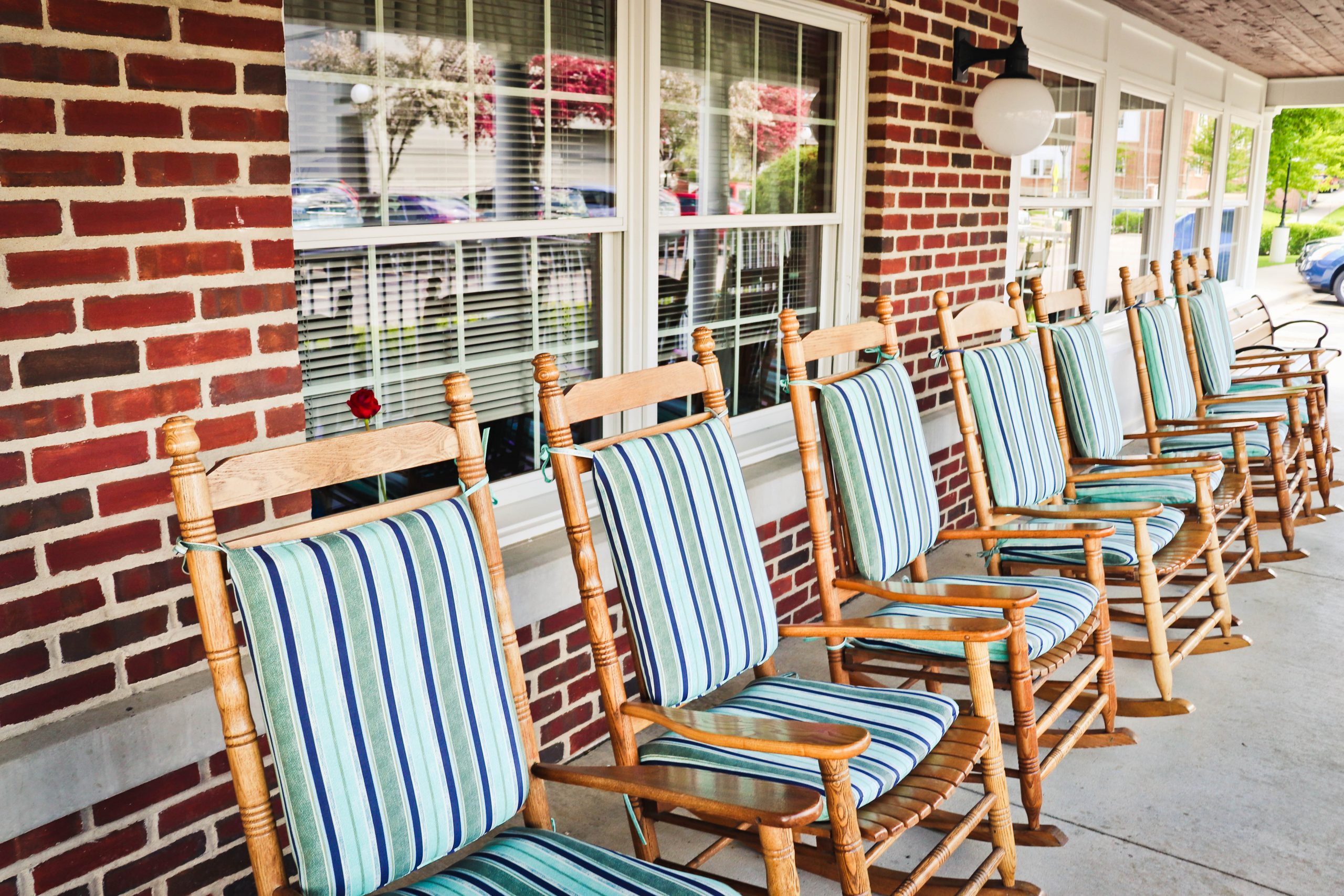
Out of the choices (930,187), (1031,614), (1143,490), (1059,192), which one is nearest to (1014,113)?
(930,187)

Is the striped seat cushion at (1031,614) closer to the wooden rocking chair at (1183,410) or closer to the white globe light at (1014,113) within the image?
the wooden rocking chair at (1183,410)

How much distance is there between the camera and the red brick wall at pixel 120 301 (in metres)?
1.62

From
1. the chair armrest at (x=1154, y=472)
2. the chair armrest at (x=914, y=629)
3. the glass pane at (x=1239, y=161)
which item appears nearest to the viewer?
the chair armrest at (x=914, y=629)

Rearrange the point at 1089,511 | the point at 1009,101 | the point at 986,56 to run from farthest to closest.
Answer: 1. the point at 986,56
2. the point at 1009,101
3. the point at 1089,511

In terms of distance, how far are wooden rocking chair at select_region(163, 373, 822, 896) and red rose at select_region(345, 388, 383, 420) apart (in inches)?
20.9

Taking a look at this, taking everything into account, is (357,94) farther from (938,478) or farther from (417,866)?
(938,478)

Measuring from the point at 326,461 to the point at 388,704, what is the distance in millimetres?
354

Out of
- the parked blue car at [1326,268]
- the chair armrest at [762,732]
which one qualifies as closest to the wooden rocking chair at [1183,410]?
the chair armrest at [762,732]

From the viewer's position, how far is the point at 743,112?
3301 millimetres

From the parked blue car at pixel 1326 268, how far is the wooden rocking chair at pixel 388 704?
50.8 feet

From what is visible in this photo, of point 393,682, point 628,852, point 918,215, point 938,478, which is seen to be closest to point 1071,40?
point 918,215

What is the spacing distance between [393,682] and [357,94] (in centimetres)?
A: 126

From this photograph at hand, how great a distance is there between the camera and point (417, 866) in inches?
60.8

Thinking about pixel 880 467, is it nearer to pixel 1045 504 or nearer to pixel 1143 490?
pixel 1045 504
